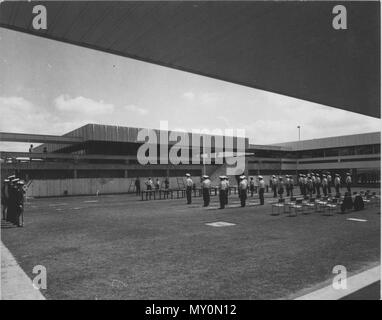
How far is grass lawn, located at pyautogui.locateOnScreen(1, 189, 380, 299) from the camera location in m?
4.43

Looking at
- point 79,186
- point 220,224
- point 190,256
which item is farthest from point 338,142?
point 190,256

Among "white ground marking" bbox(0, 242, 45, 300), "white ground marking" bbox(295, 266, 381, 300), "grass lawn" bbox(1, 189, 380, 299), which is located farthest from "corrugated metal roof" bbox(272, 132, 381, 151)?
"white ground marking" bbox(0, 242, 45, 300)

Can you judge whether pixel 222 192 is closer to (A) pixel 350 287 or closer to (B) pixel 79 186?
(A) pixel 350 287

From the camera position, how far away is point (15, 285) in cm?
464

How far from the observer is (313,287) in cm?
443

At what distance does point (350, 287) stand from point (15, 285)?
197 inches

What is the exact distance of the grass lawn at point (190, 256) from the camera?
14.5 feet

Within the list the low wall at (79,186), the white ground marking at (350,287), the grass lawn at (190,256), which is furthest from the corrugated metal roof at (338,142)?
the white ground marking at (350,287)

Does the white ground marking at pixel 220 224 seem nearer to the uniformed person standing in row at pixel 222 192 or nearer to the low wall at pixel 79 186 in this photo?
the uniformed person standing in row at pixel 222 192

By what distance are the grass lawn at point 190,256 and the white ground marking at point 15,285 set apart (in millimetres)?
156

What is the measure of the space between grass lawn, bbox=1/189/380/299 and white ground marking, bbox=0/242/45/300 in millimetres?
156
